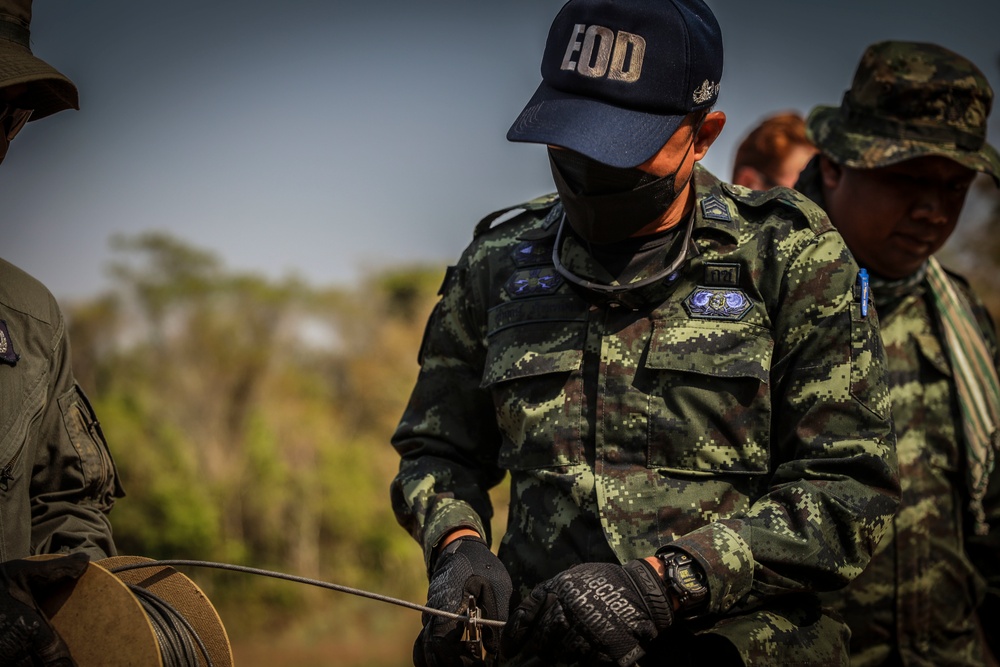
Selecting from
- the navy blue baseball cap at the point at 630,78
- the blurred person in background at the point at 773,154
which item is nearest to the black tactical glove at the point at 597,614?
the navy blue baseball cap at the point at 630,78

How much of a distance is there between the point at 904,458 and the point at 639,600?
1.94 m

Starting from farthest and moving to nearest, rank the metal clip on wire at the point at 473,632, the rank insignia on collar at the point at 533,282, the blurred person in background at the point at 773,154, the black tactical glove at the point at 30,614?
the blurred person in background at the point at 773,154
the rank insignia on collar at the point at 533,282
the metal clip on wire at the point at 473,632
the black tactical glove at the point at 30,614

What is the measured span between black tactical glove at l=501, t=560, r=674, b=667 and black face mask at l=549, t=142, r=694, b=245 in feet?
3.05

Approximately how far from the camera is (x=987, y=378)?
416 cm

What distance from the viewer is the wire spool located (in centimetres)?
251

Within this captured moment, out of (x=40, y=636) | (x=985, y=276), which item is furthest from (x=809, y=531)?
(x=985, y=276)

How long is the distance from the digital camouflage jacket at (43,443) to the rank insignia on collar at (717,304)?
187 centimetres

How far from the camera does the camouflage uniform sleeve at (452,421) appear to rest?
321 centimetres

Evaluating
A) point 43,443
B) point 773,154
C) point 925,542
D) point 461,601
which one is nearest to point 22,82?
point 43,443

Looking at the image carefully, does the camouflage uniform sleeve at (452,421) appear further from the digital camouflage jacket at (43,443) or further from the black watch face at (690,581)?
the digital camouflage jacket at (43,443)

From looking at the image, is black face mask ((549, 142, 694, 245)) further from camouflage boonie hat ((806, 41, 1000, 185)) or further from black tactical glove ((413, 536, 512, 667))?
camouflage boonie hat ((806, 41, 1000, 185))

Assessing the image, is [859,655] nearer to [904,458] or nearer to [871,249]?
[904,458]

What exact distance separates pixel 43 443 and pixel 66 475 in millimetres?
123

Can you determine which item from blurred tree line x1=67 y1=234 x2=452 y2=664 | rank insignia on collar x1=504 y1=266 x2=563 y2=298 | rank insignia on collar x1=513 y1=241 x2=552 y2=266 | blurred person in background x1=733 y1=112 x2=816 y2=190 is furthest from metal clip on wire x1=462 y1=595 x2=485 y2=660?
blurred tree line x1=67 y1=234 x2=452 y2=664
